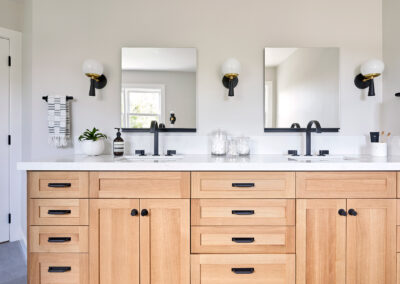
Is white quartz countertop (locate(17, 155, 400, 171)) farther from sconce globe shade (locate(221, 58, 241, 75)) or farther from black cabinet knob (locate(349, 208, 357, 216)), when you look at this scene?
sconce globe shade (locate(221, 58, 241, 75))

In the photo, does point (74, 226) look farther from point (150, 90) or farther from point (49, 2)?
point (49, 2)

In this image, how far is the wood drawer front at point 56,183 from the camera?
1.38 m

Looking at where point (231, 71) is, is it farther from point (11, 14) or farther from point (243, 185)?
point (11, 14)

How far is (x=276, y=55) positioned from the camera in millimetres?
1932

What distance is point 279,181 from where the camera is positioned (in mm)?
1371

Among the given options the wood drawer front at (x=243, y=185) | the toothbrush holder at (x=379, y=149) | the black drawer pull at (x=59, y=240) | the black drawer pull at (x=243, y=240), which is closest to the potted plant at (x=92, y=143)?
the black drawer pull at (x=59, y=240)

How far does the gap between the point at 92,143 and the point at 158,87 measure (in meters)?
0.70

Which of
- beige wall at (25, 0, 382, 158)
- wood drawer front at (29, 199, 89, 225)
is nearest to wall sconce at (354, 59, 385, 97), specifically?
beige wall at (25, 0, 382, 158)

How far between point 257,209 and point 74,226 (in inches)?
43.2

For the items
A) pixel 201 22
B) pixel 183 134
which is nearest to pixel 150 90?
pixel 183 134

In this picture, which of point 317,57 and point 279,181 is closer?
point 279,181

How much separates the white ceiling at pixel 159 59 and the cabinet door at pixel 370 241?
154 centimetres

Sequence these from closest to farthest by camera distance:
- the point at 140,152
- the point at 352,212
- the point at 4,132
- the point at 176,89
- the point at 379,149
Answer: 1. the point at 352,212
2. the point at 379,149
3. the point at 140,152
4. the point at 176,89
5. the point at 4,132

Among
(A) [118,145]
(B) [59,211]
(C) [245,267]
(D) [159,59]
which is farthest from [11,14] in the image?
(C) [245,267]
